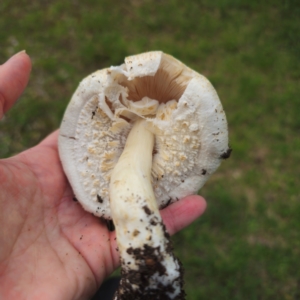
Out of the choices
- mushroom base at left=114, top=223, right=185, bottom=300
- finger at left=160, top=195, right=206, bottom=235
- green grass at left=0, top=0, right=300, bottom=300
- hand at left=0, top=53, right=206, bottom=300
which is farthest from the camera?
green grass at left=0, top=0, right=300, bottom=300

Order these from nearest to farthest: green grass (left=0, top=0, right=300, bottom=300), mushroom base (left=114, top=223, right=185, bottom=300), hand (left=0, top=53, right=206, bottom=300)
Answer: mushroom base (left=114, top=223, right=185, bottom=300)
hand (left=0, top=53, right=206, bottom=300)
green grass (left=0, top=0, right=300, bottom=300)

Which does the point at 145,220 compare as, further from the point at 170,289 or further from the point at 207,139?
the point at 207,139

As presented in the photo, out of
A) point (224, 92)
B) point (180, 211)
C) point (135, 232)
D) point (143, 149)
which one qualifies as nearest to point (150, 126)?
point (143, 149)

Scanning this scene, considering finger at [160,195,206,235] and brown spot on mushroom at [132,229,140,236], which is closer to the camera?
brown spot on mushroom at [132,229,140,236]

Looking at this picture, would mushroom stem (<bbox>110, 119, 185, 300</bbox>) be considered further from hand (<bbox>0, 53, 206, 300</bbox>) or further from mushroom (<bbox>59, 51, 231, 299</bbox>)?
hand (<bbox>0, 53, 206, 300</bbox>)

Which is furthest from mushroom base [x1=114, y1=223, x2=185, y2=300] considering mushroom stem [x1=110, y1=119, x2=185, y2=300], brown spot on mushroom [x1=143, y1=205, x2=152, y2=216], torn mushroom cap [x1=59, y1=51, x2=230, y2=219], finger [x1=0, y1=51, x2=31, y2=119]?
finger [x1=0, y1=51, x2=31, y2=119]

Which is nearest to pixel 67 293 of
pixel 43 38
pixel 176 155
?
pixel 176 155

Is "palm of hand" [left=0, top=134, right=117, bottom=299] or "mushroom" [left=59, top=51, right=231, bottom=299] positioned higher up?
"mushroom" [left=59, top=51, right=231, bottom=299]

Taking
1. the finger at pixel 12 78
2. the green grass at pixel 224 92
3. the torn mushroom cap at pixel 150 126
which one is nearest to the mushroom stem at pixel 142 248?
the torn mushroom cap at pixel 150 126
